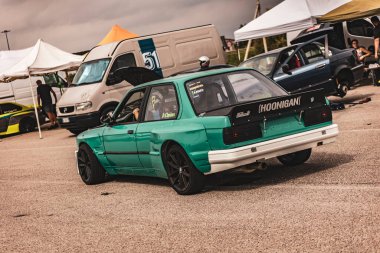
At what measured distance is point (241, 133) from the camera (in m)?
7.61

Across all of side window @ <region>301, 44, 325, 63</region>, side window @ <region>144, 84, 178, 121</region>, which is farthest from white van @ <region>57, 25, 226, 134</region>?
side window @ <region>144, 84, 178, 121</region>

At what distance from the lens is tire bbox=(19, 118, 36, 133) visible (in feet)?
90.9

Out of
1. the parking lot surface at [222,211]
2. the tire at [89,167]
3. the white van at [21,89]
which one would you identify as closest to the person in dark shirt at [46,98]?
the white van at [21,89]

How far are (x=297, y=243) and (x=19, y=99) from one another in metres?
28.4

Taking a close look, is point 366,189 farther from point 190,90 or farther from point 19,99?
point 19,99

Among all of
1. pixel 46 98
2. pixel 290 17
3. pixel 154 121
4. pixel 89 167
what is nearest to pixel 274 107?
pixel 154 121

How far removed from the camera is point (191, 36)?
20812 millimetres

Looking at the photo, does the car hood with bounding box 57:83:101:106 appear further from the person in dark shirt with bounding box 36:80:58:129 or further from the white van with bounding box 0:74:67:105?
the white van with bounding box 0:74:67:105

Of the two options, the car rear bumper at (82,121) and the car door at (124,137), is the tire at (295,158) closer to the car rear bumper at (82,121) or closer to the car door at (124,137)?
the car door at (124,137)

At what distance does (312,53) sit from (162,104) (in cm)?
877

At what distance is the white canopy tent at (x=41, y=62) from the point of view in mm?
22953

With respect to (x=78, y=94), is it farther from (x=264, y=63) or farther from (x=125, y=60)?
(x=264, y=63)

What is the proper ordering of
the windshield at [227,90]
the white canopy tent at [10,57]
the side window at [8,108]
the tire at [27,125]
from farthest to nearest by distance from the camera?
the white canopy tent at [10,57] < the side window at [8,108] < the tire at [27,125] < the windshield at [227,90]

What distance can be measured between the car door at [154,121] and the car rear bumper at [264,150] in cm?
93
